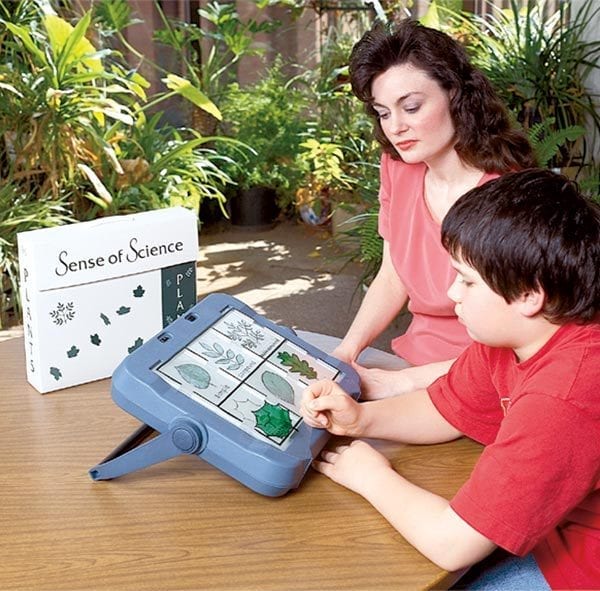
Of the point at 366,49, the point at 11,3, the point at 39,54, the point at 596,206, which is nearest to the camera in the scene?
the point at 596,206

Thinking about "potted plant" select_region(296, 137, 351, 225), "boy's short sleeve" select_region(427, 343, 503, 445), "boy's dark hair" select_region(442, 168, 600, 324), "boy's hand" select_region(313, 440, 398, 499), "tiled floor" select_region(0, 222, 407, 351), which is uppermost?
"boy's dark hair" select_region(442, 168, 600, 324)

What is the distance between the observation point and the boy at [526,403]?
1.06 metres

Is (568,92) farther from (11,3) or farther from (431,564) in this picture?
(431,564)

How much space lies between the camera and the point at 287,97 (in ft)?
18.6

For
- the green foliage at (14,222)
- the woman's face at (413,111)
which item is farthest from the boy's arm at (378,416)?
the green foliage at (14,222)

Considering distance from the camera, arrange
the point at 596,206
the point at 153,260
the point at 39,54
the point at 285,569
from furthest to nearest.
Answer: the point at 39,54, the point at 153,260, the point at 596,206, the point at 285,569

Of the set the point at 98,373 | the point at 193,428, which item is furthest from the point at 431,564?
the point at 98,373

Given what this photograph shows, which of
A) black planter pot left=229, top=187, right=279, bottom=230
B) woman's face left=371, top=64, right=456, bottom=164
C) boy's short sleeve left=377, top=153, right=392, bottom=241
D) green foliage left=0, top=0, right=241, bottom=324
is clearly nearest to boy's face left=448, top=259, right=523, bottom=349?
woman's face left=371, top=64, right=456, bottom=164

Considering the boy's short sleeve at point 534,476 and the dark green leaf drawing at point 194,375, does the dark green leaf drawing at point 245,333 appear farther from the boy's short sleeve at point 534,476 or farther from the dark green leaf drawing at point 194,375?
the boy's short sleeve at point 534,476

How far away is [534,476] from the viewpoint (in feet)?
3.44

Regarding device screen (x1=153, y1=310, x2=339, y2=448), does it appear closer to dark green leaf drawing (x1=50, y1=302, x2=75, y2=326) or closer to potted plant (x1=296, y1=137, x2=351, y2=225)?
dark green leaf drawing (x1=50, y1=302, x2=75, y2=326)

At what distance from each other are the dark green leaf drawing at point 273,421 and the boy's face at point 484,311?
275mm

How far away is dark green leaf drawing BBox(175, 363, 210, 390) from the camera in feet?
4.19

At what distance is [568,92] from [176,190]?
185cm
